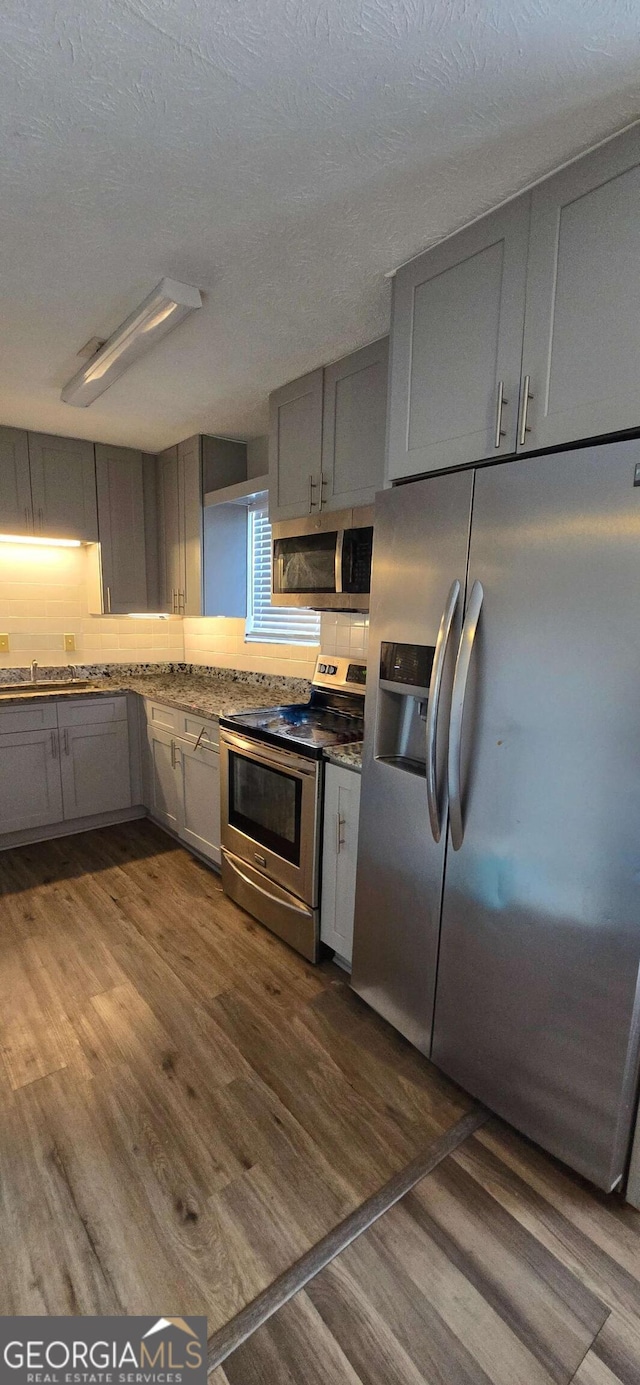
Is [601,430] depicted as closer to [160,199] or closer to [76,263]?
[160,199]

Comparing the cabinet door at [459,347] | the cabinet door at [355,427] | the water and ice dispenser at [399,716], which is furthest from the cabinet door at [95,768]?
the cabinet door at [459,347]

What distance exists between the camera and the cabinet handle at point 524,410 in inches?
53.9

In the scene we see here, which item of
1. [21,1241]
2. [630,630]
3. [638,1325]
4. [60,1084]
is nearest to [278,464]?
[630,630]

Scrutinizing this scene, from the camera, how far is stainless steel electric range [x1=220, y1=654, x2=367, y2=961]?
7.25ft

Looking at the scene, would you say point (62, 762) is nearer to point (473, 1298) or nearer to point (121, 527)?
point (121, 527)

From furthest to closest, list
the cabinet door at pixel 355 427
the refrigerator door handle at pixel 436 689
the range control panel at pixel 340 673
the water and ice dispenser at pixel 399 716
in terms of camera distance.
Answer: the range control panel at pixel 340 673, the cabinet door at pixel 355 427, the water and ice dispenser at pixel 399 716, the refrigerator door handle at pixel 436 689

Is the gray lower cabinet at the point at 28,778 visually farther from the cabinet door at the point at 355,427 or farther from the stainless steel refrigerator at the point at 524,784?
the stainless steel refrigerator at the point at 524,784

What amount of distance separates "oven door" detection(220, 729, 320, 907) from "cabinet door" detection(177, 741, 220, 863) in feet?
0.55

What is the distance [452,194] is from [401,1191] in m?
2.51

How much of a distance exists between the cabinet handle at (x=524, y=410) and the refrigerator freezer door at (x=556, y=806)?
0.09 m

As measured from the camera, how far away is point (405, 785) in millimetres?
1745

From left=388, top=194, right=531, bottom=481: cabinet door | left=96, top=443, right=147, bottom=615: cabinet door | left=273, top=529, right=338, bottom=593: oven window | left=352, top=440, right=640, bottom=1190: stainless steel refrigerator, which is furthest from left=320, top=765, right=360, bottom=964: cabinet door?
left=96, top=443, right=147, bottom=615: cabinet door

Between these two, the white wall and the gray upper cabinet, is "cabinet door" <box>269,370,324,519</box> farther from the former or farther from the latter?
the white wall

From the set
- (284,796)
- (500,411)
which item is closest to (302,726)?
(284,796)
